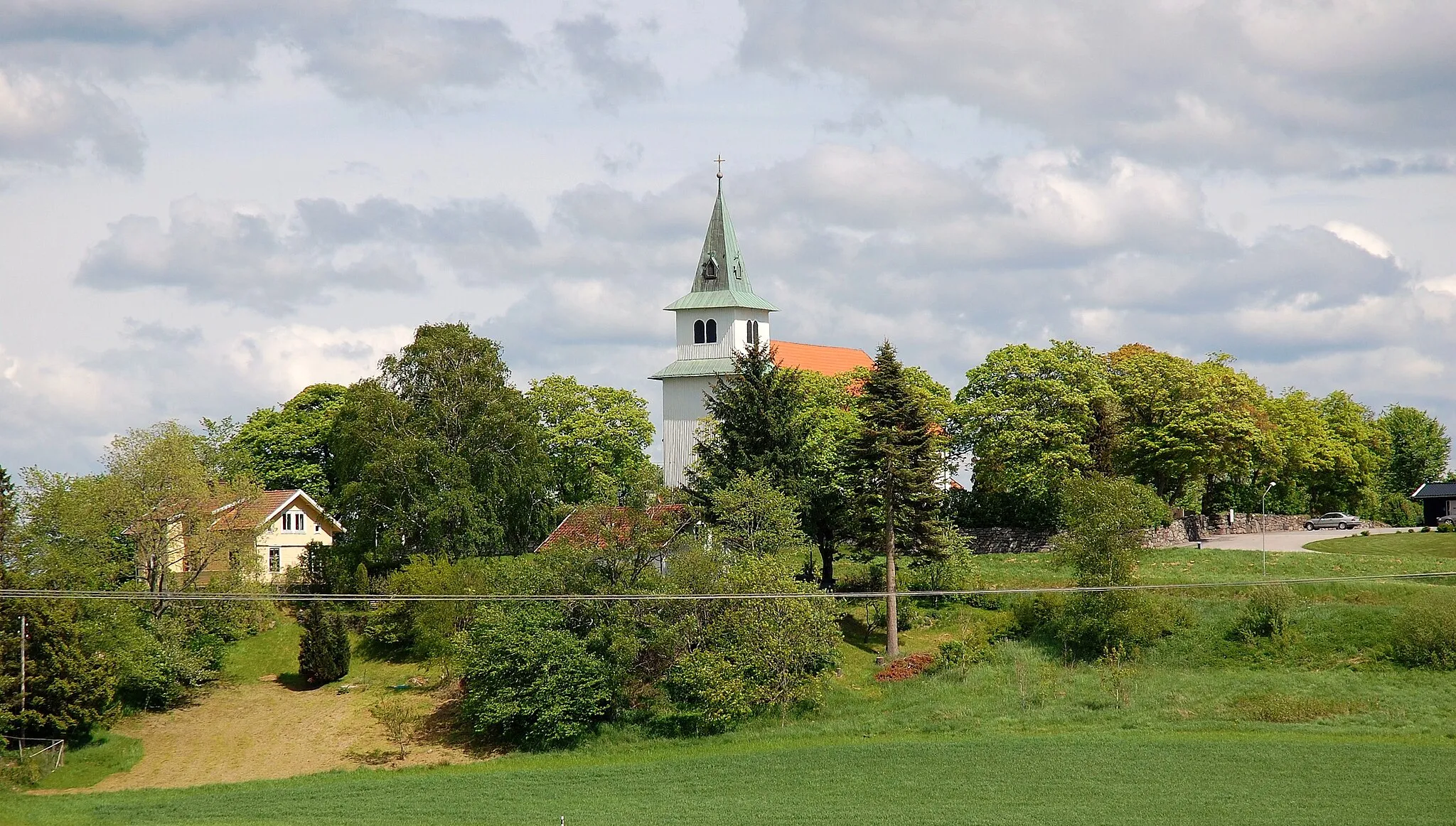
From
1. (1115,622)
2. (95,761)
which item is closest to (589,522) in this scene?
(95,761)

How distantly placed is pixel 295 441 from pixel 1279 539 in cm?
5343

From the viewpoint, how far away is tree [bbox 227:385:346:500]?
8312 centimetres

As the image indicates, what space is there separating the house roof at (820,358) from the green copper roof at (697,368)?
3.95 meters

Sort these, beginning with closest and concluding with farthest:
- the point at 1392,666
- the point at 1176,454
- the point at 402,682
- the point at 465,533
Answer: the point at 1392,666 → the point at 402,682 → the point at 465,533 → the point at 1176,454

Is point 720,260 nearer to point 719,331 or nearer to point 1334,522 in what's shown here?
point 719,331

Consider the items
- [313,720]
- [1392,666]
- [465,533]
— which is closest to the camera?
[1392,666]

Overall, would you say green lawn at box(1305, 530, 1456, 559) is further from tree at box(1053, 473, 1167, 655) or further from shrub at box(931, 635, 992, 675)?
shrub at box(931, 635, 992, 675)

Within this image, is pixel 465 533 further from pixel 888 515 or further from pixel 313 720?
pixel 888 515

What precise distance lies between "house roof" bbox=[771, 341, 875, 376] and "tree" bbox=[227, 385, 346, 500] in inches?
1016

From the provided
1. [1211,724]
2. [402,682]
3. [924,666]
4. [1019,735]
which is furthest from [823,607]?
[402,682]

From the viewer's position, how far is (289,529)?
72125mm

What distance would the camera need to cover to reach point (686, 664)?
4781cm

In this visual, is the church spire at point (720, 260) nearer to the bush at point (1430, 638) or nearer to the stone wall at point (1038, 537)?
the stone wall at point (1038, 537)

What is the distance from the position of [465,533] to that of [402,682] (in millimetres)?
8471
